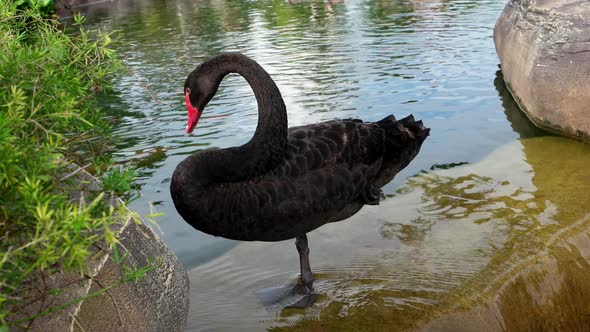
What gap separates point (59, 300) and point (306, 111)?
4.00 m

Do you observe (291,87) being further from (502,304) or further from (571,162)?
(502,304)

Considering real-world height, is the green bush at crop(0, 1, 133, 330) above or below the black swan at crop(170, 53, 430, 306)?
above

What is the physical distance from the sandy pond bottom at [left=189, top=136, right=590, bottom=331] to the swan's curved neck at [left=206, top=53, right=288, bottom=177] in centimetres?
66

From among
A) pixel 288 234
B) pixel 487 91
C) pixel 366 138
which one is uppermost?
pixel 366 138

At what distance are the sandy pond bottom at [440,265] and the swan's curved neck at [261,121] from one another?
66 cm

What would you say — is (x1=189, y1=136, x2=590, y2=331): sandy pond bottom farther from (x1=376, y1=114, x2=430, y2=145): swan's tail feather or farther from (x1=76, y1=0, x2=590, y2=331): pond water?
(x1=376, y1=114, x2=430, y2=145): swan's tail feather

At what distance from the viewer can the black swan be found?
112 inches

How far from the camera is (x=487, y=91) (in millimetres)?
6387

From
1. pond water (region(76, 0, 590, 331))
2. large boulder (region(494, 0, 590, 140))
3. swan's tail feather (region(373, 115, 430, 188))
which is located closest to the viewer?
pond water (region(76, 0, 590, 331))

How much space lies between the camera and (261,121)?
10.1ft

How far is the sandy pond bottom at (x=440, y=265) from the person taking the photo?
288 centimetres

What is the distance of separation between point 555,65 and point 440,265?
8.13ft

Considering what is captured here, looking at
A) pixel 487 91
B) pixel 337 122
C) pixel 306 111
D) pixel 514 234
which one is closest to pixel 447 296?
pixel 514 234

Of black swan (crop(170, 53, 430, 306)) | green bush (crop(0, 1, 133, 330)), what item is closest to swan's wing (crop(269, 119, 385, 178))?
black swan (crop(170, 53, 430, 306))
